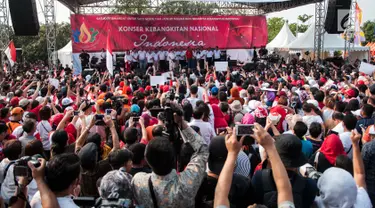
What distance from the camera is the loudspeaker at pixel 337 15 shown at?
18686 millimetres

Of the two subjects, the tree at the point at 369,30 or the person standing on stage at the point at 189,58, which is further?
the tree at the point at 369,30

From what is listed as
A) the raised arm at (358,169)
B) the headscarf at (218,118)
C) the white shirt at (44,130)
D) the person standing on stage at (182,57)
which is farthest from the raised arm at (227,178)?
the person standing on stage at (182,57)

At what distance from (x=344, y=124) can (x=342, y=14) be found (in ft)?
54.4

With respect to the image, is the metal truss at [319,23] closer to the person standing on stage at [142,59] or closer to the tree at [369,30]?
the person standing on stage at [142,59]

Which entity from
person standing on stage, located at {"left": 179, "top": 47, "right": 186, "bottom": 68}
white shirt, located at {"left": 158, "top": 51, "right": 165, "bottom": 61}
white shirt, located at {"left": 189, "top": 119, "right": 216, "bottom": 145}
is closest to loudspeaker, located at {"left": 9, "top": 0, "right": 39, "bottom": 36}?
white shirt, located at {"left": 158, "top": 51, "right": 165, "bottom": 61}

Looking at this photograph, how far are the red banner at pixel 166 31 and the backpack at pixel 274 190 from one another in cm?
1832

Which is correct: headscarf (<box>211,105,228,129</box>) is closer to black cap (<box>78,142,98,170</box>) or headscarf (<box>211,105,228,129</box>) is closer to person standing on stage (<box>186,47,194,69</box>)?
black cap (<box>78,142,98,170</box>)

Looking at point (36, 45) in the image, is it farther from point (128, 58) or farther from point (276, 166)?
point (276, 166)

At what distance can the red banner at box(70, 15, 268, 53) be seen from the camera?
19641 mm

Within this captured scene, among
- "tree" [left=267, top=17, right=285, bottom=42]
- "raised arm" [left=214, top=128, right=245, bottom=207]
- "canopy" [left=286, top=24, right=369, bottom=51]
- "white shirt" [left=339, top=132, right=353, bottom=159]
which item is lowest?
"white shirt" [left=339, top=132, right=353, bottom=159]

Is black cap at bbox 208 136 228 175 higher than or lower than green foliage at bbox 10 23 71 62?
lower

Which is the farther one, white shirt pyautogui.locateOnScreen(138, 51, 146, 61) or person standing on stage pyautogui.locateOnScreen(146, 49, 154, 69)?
person standing on stage pyautogui.locateOnScreen(146, 49, 154, 69)

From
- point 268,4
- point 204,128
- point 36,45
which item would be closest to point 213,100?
point 204,128

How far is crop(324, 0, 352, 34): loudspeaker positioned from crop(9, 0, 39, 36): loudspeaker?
13.9 meters
